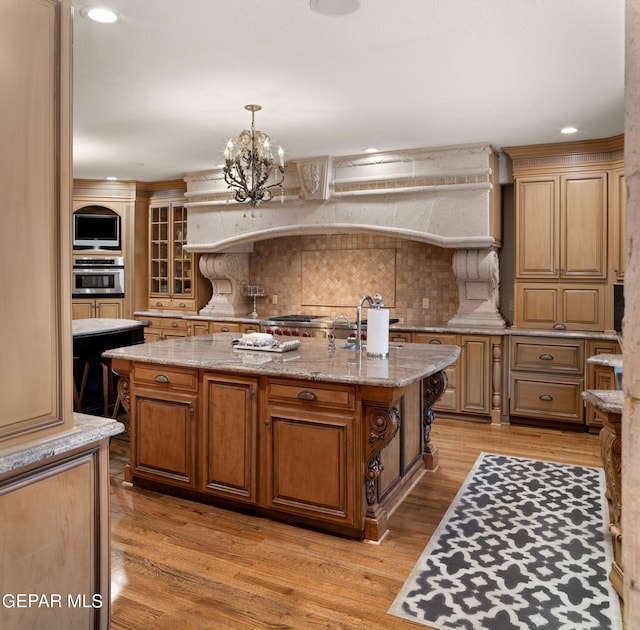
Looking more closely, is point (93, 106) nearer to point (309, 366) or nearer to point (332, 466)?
point (309, 366)

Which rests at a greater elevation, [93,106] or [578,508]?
[93,106]

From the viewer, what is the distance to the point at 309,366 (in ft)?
9.89

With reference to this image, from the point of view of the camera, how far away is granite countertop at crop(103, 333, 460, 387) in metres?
2.78

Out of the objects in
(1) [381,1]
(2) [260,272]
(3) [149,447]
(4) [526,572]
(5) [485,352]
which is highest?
(1) [381,1]

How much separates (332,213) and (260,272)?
1583 millimetres

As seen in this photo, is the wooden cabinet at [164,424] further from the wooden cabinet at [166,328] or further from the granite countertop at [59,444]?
the wooden cabinet at [166,328]

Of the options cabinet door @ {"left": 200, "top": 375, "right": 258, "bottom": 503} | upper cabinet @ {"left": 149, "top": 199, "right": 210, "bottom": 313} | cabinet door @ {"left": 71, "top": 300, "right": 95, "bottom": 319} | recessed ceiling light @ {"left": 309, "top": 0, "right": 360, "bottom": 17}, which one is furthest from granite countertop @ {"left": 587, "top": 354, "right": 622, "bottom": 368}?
cabinet door @ {"left": 71, "top": 300, "right": 95, "bottom": 319}

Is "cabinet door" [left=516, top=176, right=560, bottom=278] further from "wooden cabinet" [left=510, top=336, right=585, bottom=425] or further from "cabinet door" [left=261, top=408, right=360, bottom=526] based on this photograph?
"cabinet door" [left=261, top=408, right=360, bottom=526]

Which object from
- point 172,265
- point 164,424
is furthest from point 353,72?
point 172,265

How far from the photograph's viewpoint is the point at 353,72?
11.4 feet

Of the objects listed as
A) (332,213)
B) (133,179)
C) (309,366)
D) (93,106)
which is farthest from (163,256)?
(309,366)

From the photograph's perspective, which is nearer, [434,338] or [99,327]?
[99,327]

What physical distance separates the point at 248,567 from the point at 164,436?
1.12 m

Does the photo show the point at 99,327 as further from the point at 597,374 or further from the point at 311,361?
the point at 597,374
